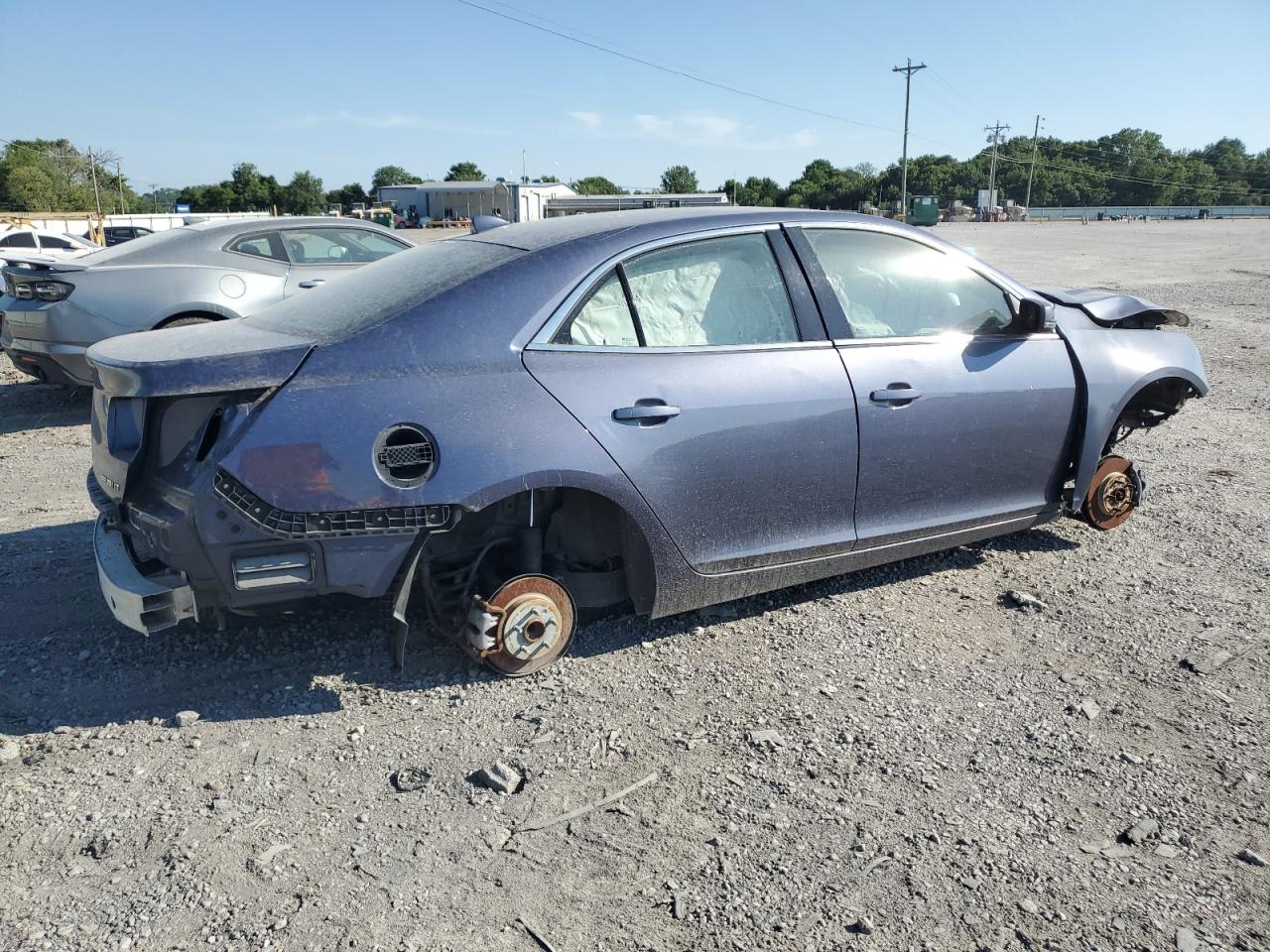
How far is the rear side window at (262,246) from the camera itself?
8.00 metres

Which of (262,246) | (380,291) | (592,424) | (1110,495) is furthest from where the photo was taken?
(262,246)

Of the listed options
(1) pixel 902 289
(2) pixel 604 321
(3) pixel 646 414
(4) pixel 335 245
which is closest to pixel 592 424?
(3) pixel 646 414

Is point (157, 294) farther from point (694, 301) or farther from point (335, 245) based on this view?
point (694, 301)

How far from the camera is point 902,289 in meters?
4.15

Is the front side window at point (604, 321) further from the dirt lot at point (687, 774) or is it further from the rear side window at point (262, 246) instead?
the rear side window at point (262, 246)

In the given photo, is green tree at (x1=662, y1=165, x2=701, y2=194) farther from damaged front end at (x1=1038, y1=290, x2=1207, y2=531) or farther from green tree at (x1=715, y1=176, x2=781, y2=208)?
damaged front end at (x1=1038, y1=290, x2=1207, y2=531)

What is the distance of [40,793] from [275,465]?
3.82 feet

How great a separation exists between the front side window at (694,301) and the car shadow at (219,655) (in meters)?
1.21

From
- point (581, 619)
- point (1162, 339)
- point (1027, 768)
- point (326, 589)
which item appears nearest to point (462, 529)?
point (326, 589)

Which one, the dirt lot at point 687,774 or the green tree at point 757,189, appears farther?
→ the green tree at point 757,189

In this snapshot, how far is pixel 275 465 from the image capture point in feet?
9.62

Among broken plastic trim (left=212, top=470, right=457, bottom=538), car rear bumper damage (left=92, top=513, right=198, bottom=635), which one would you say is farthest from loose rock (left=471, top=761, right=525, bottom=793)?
car rear bumper damage (left=92, top=513, right=198, bottom=635)

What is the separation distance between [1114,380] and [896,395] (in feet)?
4.46

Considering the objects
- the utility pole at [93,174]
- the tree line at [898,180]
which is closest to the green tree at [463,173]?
the tree line at [898,180]
